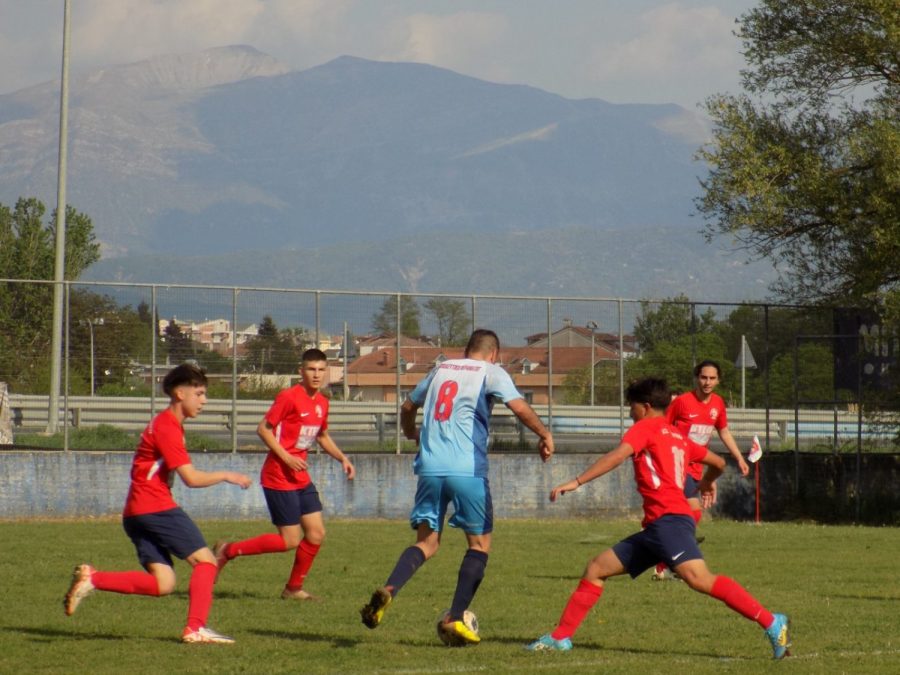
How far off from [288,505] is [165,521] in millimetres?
2883

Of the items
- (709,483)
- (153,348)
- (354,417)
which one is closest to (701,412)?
(709,483)

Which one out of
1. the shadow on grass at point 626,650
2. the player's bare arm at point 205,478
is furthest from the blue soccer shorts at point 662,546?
the player's bare arm at point 205,478

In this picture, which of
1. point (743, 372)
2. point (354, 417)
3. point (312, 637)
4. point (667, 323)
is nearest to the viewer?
point (312, 637)

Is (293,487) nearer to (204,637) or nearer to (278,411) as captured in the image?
(278,411)

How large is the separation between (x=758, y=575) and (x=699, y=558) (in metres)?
5.70

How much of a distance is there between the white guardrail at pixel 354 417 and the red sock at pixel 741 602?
539 inches

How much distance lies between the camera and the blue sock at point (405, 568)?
9.14 meters

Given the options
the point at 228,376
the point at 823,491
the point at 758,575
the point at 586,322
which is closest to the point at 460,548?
the point at 758,575

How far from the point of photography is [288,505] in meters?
12.0

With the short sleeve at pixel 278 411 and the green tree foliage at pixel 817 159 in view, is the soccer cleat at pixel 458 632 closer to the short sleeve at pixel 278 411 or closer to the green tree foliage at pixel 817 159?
the short sleeve at pixel 278 411

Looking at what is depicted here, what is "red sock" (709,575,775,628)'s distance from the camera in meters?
→ 8.88

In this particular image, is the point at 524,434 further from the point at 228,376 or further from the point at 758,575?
the point at 758,575

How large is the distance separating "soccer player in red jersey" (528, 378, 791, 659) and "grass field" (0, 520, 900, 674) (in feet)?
0.91

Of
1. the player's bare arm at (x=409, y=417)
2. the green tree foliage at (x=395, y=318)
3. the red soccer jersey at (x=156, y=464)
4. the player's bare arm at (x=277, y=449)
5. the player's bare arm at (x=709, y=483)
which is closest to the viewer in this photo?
the red soccer jersey at (x=156, y=464)
